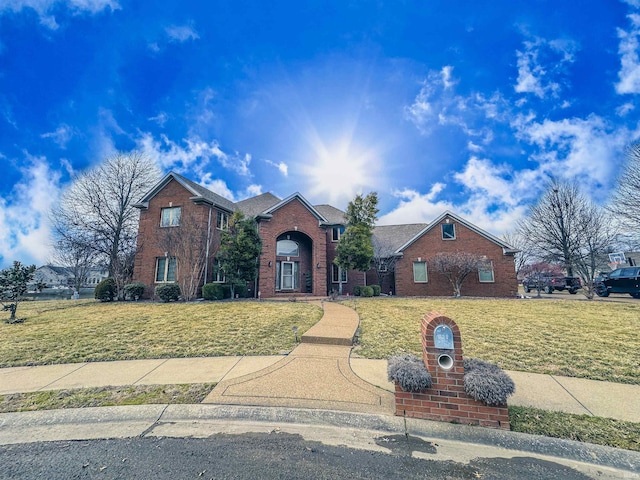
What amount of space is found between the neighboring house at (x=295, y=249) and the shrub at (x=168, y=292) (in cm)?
208

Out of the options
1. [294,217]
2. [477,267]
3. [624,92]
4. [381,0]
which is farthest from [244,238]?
[624,92]

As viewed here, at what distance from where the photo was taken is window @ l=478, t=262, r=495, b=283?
18.5 metres

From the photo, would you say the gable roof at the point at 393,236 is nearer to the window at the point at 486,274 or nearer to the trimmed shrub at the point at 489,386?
the window at the point at 486,274

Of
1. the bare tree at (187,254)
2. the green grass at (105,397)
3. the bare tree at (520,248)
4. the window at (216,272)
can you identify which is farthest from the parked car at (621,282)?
the bare tree at (187,254)

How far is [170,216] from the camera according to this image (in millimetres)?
17906

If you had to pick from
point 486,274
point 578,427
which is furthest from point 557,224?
point 578,427

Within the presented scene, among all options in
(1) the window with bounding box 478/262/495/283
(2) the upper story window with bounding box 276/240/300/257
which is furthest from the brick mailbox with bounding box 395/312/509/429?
(1) the window with bounding box 478/262/495/283

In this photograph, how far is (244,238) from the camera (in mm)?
15602

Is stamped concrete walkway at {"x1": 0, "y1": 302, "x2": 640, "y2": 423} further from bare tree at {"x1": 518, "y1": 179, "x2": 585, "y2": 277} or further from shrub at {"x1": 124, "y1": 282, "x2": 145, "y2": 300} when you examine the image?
bare tree at {"x1": 518, "y1": 179, "x2": 585, "y2": 277}

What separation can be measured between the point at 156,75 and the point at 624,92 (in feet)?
81.4

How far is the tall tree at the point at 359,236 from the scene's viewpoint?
18.0 metres

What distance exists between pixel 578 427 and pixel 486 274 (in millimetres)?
18373

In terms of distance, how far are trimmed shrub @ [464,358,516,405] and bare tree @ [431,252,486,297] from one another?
53.1 ft

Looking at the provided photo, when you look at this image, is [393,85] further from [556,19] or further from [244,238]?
[244,238]
